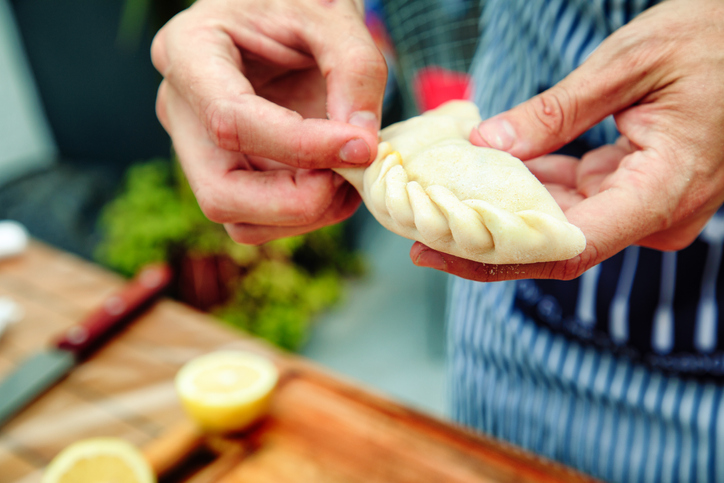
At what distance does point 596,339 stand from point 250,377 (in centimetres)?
92

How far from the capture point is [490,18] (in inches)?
57.1

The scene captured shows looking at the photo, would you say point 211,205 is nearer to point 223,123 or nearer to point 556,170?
point 223,123

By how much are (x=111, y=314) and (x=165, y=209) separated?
1.62 meters

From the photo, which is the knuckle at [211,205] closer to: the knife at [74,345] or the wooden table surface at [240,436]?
the wooden table surface at [240,436]

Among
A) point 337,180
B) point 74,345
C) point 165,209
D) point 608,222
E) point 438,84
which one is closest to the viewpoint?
point 608,222

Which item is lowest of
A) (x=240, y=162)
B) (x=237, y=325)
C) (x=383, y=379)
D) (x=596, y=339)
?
(x=383, y=379)

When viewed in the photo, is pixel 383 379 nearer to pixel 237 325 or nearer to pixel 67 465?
pixel 237 325

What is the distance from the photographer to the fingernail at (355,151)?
823 millimetres

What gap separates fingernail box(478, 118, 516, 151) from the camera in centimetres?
84

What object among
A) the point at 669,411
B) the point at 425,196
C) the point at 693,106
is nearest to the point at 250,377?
the point at 425,196

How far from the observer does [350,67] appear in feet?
2.72

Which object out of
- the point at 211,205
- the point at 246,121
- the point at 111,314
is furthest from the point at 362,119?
the point at 111,314

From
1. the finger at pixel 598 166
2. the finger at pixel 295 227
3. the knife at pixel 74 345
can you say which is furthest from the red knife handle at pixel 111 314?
the finger at pixel 598 166

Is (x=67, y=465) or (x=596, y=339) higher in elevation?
(x=596, y=339)
